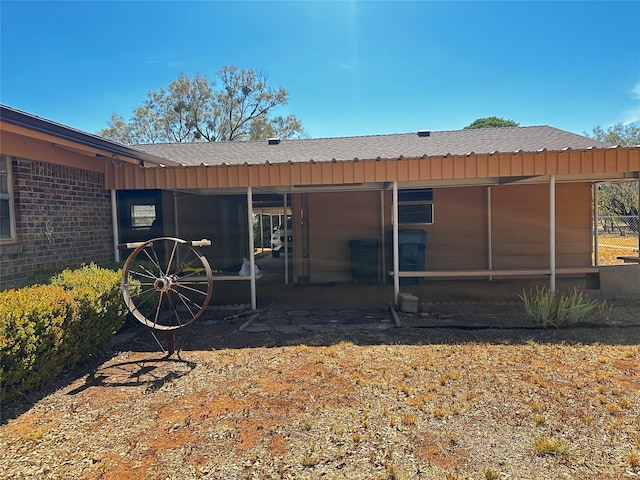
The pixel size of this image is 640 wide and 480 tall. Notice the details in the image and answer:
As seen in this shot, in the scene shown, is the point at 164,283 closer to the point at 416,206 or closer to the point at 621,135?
the point at 416,206

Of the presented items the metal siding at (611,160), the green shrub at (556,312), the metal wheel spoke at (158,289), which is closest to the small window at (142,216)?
the metal wheel spoke at (158,289)

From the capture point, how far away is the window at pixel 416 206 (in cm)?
Result: 945

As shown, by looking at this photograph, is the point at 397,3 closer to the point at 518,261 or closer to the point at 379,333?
the point at 518,261

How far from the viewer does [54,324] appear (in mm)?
3723

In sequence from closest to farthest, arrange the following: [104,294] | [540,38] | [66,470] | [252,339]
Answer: [66,470]
[104,294]
[252,339]
[540,38]

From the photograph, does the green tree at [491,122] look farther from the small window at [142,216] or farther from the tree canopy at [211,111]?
the small window at [142,216]

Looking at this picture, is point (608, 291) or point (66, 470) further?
point (608, 291)

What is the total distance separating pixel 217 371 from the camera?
163 inches

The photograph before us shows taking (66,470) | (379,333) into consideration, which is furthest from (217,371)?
(379,333)

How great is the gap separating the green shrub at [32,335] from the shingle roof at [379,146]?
208 inches

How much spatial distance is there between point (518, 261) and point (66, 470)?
9.43m

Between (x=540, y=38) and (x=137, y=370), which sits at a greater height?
(x=540, y=38)

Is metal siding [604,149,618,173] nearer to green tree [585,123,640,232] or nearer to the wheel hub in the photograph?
the wheel hub

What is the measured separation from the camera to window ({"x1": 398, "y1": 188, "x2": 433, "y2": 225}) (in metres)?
9.45
